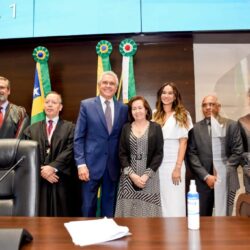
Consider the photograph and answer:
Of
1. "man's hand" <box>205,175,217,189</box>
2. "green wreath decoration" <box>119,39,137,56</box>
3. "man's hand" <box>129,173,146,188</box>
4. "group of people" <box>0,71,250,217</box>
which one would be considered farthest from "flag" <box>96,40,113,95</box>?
"man's hand" <box>205,175,217,189</box>

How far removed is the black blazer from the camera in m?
2.52

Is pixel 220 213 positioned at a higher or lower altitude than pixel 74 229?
lower

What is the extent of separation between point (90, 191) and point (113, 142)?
1.57 feet

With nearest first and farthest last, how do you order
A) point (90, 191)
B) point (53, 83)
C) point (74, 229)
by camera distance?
point (74, 229), point (90, 191), point (53, 83)

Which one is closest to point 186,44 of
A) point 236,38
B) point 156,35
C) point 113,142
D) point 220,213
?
point 156,35

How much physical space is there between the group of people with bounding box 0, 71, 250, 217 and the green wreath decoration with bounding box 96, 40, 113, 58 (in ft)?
2.75

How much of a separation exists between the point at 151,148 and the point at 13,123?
54.7 inches

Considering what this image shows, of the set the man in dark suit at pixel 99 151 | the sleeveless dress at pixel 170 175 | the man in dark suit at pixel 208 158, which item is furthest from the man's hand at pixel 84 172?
the man in dark suit at pixel 208 158

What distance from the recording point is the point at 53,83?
3.72 metres

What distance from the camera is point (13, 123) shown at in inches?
116

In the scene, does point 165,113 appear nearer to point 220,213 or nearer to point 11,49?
point 220,213

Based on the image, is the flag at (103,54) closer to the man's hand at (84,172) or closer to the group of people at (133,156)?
the group of people at (133,156)

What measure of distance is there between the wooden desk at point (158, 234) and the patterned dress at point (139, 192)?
1.27 meters

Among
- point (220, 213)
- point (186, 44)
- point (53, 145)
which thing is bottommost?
point (220, 213)
